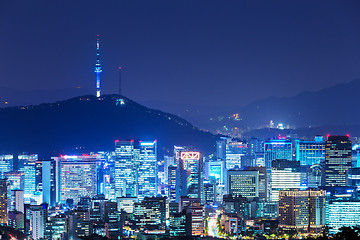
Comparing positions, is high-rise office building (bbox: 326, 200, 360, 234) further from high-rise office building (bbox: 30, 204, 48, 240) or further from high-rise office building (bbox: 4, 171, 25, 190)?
high-rise office building (bbox: 4, 171, 25, 190)

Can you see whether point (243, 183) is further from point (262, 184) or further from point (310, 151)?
point (310, 151)

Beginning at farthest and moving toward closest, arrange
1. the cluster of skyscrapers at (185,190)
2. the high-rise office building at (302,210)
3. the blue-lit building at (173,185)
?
the blue-lit building at (173,185), the high-rise office building at (302,210), the cluster of skyscrapers at (185,190)

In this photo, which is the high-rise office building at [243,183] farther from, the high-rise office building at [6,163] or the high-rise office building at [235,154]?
the high-rise office building at [6,163]

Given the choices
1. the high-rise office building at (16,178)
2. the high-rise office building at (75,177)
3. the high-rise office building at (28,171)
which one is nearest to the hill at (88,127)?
the high-rise office building at (28,171)

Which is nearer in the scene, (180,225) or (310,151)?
(180,225)

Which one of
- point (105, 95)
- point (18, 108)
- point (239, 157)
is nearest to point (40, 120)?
point (18, 108)

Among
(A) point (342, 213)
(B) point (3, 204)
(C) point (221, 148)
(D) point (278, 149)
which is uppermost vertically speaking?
(C) point (221, 148)

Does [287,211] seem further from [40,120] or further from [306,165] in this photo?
[40,120]

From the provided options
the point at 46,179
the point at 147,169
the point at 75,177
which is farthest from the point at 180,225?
the point at 147,169
